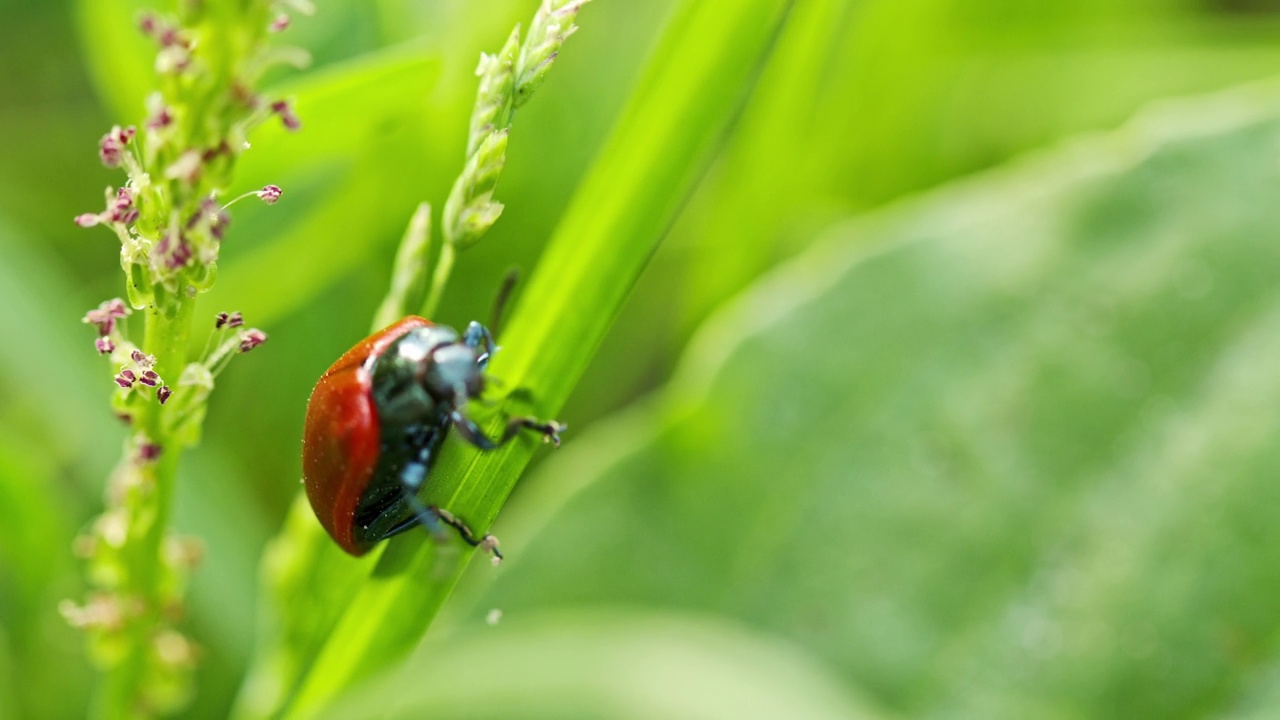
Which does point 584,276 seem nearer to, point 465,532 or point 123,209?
point 465,532

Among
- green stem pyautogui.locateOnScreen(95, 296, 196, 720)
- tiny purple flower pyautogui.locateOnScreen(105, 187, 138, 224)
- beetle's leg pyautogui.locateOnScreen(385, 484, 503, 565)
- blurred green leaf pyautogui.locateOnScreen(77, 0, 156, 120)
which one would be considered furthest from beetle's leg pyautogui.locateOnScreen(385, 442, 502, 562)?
blurred green leaf pyautogui.locateOnScreen(77, 0, 156, 120)

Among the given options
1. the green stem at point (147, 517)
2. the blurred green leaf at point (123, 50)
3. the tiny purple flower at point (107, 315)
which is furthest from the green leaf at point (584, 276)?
the blurred green leaf at point (123, 50)

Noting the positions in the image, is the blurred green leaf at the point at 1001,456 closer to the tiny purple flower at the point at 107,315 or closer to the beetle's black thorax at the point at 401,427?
the beetle's black thorax at the point at 401,427

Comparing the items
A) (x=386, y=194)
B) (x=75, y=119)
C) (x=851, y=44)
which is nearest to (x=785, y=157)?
(x=851, y=44)

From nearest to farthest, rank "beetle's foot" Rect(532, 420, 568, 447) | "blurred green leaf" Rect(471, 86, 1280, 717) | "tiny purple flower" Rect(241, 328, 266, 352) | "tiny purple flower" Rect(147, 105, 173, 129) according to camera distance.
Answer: "tiny purple flower" Rect(147, 105, 173, 129)
"tiny purple flower" Rect(241, 328, 266, 352)
"beetle's foot" Rect(532, 420, 568, 447)
"blurred green leaf" Rect(471, 86, 1280, 717)

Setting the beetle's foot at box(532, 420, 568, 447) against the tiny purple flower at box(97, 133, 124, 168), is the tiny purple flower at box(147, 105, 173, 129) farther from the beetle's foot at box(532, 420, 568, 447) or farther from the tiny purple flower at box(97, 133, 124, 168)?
the beetle's foot at box(532, 420, 568, 447)

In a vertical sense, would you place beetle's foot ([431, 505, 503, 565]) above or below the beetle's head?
below
